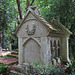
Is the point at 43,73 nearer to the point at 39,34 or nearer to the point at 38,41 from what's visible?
the point at 38,41

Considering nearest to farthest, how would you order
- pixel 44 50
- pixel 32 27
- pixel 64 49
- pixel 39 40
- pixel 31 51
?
pixel 44 50 → pixel 39 40 → pixel 32 27 → pixel 31 51 → pixel 64 49

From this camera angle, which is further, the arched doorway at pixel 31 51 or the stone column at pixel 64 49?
the stone column at pixel 64 49

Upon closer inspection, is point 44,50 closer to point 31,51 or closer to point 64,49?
point 31,51

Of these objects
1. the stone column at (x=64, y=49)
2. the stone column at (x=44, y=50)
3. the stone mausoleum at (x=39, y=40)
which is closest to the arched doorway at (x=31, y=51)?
the stone mausoleum at (x=39, y=40)

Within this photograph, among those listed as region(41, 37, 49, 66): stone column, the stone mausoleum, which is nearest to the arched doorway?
the stone mausoleum

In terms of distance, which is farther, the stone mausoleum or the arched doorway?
the arched doorway

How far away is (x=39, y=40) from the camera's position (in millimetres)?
4652

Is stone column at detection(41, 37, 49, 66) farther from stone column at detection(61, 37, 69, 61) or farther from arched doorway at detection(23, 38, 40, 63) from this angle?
stone column at detection(61, 37, 69, 61)

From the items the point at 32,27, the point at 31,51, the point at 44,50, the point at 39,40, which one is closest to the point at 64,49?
the point at 44,50

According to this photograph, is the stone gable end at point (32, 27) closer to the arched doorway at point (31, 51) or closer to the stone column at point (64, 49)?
the arched doorway at point (31, 51)

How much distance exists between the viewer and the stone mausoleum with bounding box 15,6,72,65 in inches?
175

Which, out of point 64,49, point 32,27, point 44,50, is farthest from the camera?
point 64,49

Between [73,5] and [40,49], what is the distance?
3.97 m

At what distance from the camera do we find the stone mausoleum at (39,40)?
4451mm
